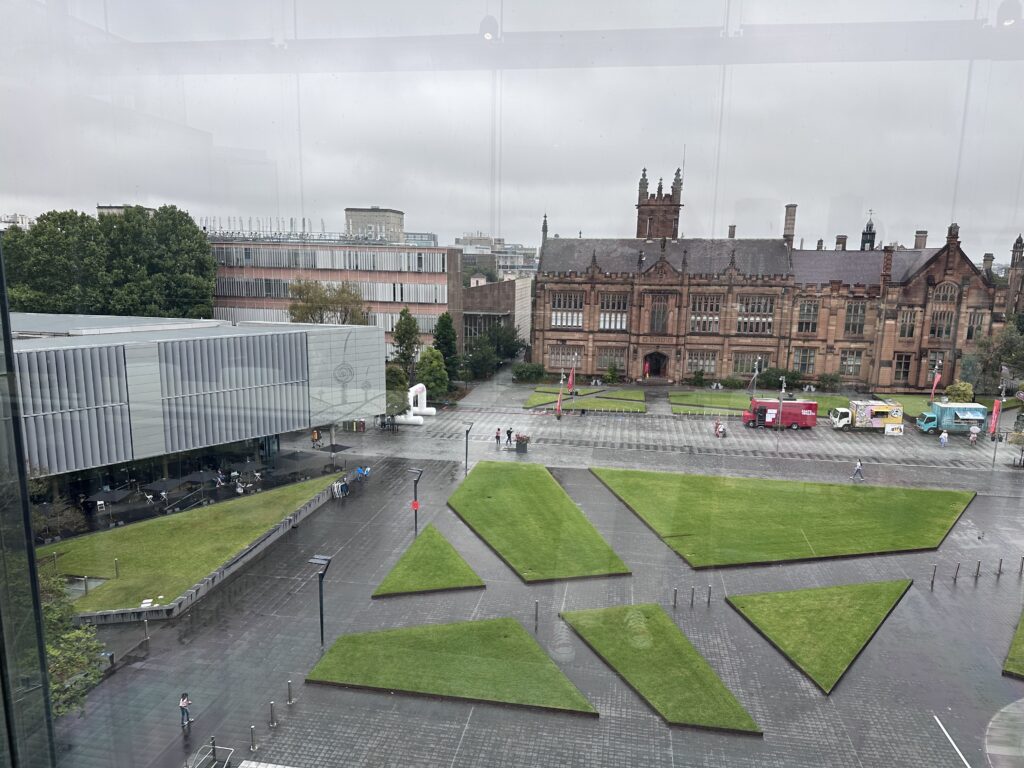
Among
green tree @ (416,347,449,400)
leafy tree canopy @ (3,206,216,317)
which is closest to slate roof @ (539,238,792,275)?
green tree @ (416,347,449,400)

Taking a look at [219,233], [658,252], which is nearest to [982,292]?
[658,252]

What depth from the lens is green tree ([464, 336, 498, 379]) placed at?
32406mm

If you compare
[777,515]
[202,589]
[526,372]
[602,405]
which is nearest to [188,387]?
[202,589]

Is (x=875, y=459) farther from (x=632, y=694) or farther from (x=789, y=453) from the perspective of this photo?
(x=632, y=694)

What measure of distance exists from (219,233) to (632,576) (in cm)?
2800

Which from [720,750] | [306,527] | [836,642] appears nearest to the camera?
[720,750]

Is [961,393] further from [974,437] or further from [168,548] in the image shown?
[168,548]

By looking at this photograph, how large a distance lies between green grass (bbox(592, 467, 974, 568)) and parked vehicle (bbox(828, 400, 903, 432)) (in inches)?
290

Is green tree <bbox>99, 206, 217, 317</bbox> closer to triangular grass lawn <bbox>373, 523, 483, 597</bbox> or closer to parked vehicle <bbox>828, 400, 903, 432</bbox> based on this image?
triangular grass lawn <bbox>373, 523, 483, 597</bbox>

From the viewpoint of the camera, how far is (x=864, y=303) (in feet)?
107

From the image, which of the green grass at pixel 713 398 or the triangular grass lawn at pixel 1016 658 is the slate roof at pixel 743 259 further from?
the triangular grass lawn at pixel 1016 658

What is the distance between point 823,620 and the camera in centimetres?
1073

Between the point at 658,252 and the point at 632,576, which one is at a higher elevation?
the point at 658,252

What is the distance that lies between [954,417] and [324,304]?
25185 mm
